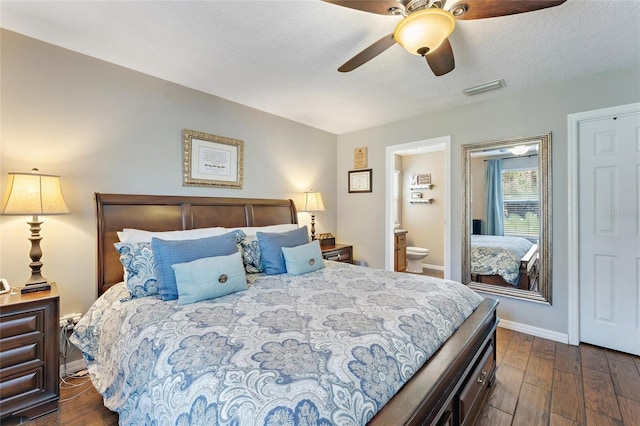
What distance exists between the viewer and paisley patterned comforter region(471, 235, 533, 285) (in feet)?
9.91

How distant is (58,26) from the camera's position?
75.0 inches

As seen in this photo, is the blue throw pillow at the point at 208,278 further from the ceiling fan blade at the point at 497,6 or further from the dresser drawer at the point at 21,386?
the ceiling fan blade at the point at 497,6

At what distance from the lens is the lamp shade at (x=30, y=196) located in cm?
173

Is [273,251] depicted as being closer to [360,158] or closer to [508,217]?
[360,158]

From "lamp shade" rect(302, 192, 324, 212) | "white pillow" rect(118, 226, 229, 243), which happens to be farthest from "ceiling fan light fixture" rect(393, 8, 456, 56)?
"lamp shade" rect(302, 192, 324, 212)

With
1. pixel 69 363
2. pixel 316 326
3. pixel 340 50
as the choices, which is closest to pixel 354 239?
pixel 340 50

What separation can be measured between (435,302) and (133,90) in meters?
2.95

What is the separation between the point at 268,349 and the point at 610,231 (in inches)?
125

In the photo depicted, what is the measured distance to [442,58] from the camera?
1.86m

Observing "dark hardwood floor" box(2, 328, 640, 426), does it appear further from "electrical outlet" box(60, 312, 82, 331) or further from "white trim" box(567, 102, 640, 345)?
"electrical outlet" box(60, 312, 82, 331)

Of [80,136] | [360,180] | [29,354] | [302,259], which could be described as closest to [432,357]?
[302,259]

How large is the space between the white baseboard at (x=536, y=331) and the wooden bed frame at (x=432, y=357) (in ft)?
3.91

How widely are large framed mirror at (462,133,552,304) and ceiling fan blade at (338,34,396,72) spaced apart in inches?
79.1

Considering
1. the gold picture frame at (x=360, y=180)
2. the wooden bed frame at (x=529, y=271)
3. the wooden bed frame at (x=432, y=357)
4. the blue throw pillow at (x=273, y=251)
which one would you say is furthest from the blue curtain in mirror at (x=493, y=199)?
the blue throw pillow at (x=273, y=251)
